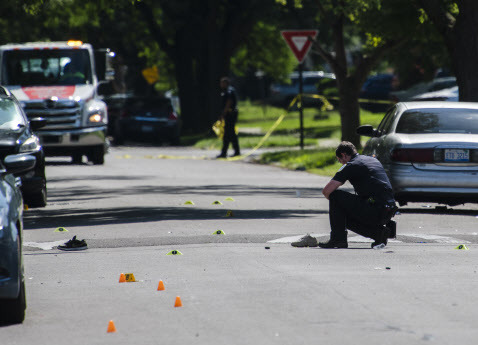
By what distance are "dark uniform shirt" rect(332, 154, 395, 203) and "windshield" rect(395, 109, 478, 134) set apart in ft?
12.2

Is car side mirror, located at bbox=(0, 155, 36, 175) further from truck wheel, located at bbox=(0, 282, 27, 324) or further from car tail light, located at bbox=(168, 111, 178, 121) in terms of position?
car tail light, located at bbox=(168, 111, 178, 121)

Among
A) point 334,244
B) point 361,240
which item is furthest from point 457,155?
point 334,244

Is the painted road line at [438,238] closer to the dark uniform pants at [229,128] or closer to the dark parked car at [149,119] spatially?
the dark uniform pants at [229,128]

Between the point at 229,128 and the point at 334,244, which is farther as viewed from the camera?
the point at 229,128

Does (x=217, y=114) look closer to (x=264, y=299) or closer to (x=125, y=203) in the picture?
(x=125, y=203)

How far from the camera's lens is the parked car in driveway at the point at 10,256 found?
23.2ft

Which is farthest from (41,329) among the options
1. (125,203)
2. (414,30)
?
(414,30)

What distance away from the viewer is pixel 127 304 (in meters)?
8.06

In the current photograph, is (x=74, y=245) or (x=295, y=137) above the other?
(x=74, y=245)

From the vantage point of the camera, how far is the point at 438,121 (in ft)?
49.1

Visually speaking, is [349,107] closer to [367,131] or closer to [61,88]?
[61,88]

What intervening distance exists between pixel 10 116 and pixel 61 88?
27.9 feet

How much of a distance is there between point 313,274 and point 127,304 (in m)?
1.90

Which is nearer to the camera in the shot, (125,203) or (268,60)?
(125,203)
